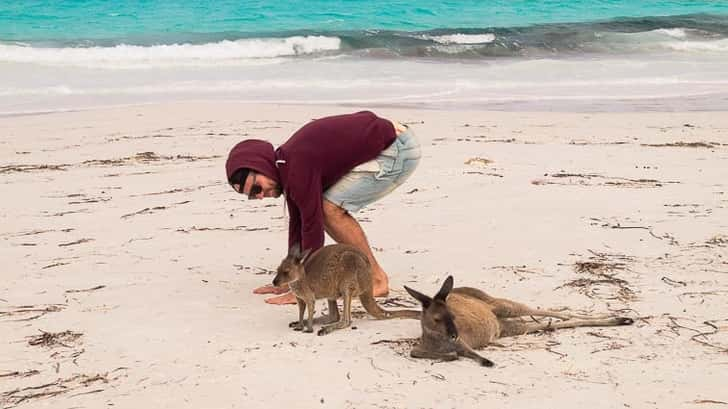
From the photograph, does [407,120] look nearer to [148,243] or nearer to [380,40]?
[148,243]

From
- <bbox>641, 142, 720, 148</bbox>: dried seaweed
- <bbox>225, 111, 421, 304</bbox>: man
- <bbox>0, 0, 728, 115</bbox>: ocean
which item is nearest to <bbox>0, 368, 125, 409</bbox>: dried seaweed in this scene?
<bbox>225, 111, 421, 304</bbox>: man

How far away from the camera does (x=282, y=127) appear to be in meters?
11.9

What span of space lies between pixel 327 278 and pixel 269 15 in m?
25.5

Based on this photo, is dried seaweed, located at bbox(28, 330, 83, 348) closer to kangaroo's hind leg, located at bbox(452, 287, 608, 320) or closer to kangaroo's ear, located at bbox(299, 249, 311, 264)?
kangaroo's ear, located at bbox(299, 249, 311, 264)

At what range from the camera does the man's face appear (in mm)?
4766

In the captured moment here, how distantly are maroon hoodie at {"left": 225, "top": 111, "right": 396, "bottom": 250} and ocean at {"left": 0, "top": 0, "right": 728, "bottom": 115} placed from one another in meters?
9.39

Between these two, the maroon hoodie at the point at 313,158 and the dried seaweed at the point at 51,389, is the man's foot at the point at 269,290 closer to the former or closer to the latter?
the maroon hoodie at the point at 313,158

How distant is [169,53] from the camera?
846 inches

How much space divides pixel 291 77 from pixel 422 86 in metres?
2.70

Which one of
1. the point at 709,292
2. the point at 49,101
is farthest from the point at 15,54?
the point at 709,292

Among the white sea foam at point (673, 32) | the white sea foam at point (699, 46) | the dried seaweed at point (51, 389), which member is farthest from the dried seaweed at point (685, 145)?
the white sea foam at point (673, 32)

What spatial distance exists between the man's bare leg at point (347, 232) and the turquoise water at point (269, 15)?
19095 millimetres

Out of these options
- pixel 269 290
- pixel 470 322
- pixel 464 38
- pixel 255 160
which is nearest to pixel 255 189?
pixel 255 160

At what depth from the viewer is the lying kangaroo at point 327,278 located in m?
4.56
